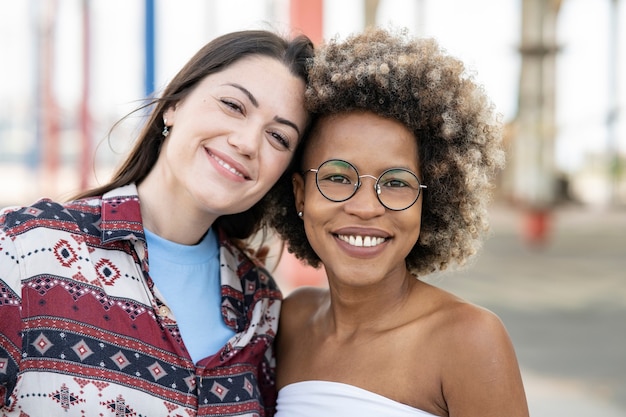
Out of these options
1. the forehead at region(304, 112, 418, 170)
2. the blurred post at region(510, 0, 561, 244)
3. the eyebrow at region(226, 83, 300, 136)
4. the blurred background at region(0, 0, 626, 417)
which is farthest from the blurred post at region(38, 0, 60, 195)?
the forehead at region(304, 112, 418, 170)

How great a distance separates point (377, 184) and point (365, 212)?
0.27 ft

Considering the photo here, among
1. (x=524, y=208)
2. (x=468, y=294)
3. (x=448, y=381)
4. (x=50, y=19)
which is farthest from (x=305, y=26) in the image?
(x=50, y=19)

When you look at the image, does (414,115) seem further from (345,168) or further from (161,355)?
(161,355)

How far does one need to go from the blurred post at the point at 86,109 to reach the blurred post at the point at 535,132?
6516mm

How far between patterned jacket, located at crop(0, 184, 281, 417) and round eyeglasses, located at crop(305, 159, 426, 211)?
47 centimetres

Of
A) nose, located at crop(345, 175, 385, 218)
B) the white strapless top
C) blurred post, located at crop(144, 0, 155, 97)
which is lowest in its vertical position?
the white strapless top

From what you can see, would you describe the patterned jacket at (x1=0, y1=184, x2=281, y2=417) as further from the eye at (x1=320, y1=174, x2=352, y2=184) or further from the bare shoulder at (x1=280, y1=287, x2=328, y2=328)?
the eye at (x1=320, y1=174, x2=352, y2=184)

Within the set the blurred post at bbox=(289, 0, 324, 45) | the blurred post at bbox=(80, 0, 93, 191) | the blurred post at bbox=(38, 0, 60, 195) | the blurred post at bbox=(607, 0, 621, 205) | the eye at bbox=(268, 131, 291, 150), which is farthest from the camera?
the blurred post at bbox=(607, 0, 621, 205)

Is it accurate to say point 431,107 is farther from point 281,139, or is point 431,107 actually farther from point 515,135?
point 515,135

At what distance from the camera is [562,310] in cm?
777

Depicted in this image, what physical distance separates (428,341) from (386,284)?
0.82 feet

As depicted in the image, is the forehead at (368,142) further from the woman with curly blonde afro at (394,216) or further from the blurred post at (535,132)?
the blurred post at (535,132)

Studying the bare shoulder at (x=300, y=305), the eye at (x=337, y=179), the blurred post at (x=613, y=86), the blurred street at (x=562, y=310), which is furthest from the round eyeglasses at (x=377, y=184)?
the blurred post at (x=613, y=86)

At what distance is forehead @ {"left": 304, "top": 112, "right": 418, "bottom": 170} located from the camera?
2219 millimetres
